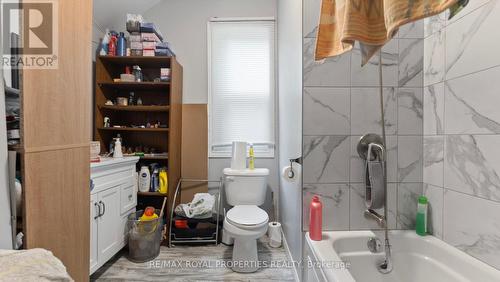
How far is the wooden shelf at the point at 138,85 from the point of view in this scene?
230cm

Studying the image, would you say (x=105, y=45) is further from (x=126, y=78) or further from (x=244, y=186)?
(x=244, y=186)

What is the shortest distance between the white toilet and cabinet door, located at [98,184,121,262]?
2.83 ft

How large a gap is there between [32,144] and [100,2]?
1892 mm

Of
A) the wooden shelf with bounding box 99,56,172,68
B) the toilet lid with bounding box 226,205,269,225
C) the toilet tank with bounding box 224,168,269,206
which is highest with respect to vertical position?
the wooden shelf with bounding box 99,56,172,68

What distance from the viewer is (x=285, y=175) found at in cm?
164

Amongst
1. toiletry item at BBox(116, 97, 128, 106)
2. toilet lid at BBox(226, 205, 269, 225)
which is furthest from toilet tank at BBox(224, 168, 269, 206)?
toiletry item at BBox(116, 97, 128, 106)

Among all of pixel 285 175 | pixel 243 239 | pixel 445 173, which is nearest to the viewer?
pixel 445 173

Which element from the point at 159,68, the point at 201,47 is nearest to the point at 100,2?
the point at 159,68

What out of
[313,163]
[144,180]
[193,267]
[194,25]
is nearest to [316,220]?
[313,163]

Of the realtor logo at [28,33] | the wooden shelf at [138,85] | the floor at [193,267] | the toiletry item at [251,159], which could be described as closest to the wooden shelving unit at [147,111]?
the wooden shelf at [138,85]

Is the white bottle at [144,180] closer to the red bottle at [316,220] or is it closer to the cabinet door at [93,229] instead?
the cabinet door at [93,229]

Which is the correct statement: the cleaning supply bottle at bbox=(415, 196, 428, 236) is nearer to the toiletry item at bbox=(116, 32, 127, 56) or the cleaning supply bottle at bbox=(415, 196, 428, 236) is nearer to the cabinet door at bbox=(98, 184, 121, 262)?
the cabinet door at bbox=(98, 184, 121, 262)

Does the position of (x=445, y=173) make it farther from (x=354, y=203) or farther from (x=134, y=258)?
(x=134, y=258)

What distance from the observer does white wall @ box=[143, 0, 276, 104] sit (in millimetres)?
2660
